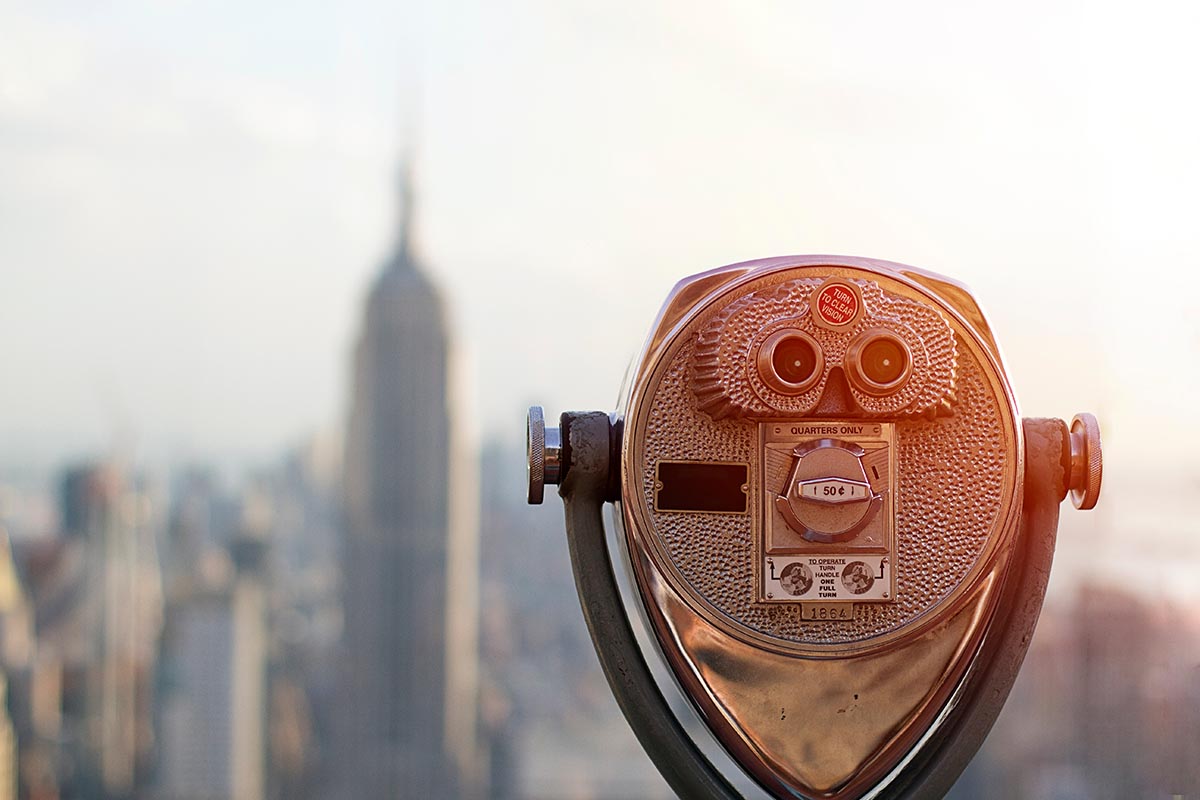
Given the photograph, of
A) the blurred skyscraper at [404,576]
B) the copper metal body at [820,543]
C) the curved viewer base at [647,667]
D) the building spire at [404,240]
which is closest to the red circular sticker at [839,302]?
the copper metal body at [820,543]

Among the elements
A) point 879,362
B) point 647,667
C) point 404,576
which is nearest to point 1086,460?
point 879,362

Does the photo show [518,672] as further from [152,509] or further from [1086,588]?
[1086,588]

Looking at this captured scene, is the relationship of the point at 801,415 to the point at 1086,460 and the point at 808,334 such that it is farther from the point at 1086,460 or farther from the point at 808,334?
the point at 1086,460

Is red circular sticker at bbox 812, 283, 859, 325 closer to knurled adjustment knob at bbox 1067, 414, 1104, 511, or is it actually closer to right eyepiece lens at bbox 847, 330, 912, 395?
right eyepiece lens at bbox 847, 330, 912, 395

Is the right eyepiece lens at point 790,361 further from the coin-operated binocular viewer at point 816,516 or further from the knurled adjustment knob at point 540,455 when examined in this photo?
the knurled adjustment knob at point 540,455

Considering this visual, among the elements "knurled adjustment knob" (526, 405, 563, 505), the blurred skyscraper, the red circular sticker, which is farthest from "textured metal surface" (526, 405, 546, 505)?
the blurred skyscraper

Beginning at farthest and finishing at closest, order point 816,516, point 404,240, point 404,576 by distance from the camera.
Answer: point 404,240
point 404,576
point 816,516
